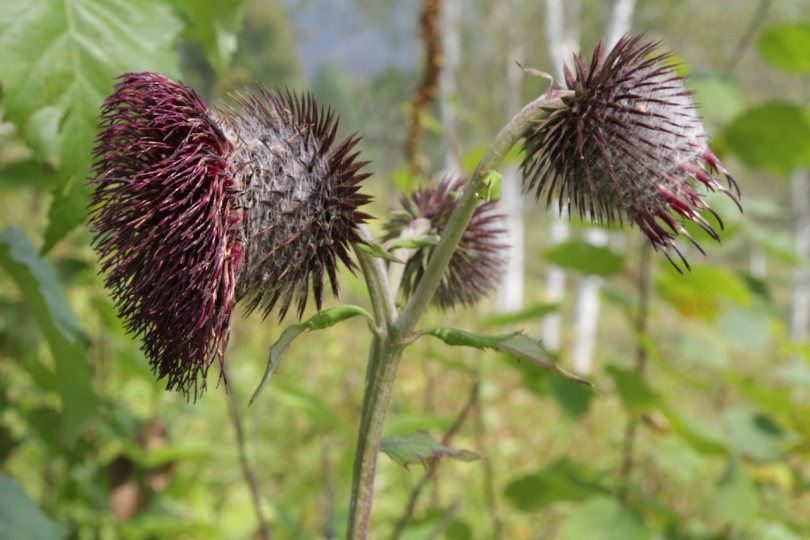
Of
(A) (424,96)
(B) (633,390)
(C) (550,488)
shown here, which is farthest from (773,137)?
(A) (424,96)

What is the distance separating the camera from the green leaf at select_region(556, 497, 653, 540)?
2539 mm

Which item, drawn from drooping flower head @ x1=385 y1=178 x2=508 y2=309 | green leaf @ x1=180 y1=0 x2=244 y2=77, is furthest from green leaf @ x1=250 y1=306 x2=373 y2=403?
green leaf @ x1=180 y1=0 x2=244 y2=77

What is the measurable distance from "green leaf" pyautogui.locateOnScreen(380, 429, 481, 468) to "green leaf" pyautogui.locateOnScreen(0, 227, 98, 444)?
30.9 inches

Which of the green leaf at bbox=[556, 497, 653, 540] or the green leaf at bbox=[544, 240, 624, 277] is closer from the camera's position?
the green leaf at bbox=[556, 497, 653, 540]

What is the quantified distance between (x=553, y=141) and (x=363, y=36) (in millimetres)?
33796

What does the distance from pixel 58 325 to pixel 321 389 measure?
4.34 m

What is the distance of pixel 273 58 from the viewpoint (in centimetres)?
5953

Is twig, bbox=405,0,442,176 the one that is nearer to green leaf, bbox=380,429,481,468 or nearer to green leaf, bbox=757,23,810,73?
green leaf, bbox=757,23,810,73

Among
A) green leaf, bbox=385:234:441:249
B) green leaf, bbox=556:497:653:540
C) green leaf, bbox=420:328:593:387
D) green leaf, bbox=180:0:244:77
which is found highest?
green leaf, bbox=180:0:244:77

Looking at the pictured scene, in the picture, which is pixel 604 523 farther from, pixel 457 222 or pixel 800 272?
pixel 800 272

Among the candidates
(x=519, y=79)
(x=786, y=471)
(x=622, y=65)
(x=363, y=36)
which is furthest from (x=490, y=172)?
(x=363, y=36)

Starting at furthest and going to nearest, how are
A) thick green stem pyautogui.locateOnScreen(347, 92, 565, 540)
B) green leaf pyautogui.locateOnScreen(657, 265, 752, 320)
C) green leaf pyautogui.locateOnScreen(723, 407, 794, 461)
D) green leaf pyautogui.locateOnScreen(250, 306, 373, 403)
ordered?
green leaf pyautogui.locateOnScreen(723, 407, 794, 461) → green leaf pyautogui.locateOnScreen(657, 265, 752, 320) → thick green stem pyautogui.locateOnScreen(347, 92, 565, 540) → green leaf pyautogui.locateOnScreen(250, 306, 373, 403)

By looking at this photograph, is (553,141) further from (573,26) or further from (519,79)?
(519,79)

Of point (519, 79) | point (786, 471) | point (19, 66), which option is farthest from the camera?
point (519, 79)
